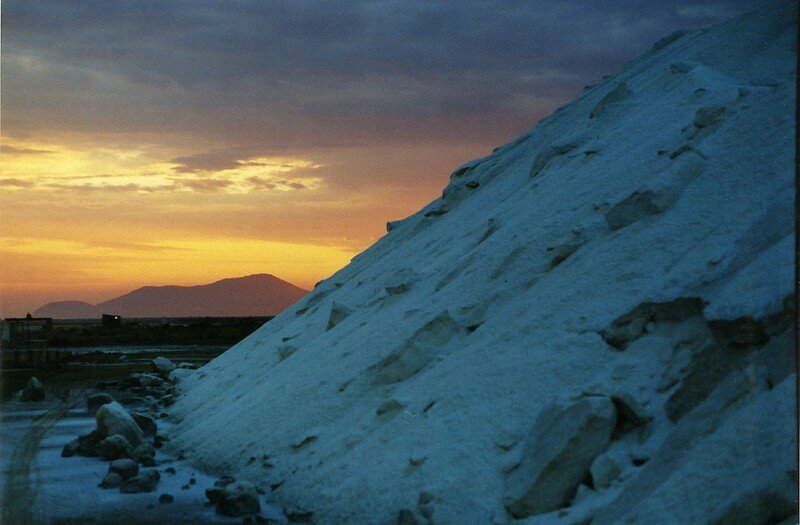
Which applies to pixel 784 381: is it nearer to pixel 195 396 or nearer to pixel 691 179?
pixel 691 179

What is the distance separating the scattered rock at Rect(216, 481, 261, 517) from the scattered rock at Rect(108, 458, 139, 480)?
6.65 ft

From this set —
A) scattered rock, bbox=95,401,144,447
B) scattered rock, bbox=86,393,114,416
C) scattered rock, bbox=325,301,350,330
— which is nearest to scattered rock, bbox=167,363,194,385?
scattered rock, bbox=86,393,114,416

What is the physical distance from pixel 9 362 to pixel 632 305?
26.2 metres

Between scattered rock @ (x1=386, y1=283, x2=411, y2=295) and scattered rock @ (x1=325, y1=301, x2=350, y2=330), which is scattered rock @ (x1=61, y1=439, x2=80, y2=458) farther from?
scattered rock @ (x1=386, y1=283, x2=411, y2=295)

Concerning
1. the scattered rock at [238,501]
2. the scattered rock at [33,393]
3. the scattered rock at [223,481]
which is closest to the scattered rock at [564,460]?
the scattered rock at [238,501]

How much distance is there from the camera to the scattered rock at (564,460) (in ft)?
20.1

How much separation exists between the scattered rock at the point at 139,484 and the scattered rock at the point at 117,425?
2219 millimetres

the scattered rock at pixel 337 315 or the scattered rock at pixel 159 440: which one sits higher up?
the scattered rock at pixel 337 315

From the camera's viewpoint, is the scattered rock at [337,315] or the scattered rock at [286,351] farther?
the scattered rock at [286,351]

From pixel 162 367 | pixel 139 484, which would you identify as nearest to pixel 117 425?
pixel 139 484

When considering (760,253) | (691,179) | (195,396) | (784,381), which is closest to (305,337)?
(195,396)

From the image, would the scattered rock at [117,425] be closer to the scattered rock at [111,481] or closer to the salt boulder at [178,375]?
the scattered rock at [111,481]

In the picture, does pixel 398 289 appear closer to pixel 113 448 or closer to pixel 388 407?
pixel 388 407

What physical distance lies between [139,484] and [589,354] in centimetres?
501
